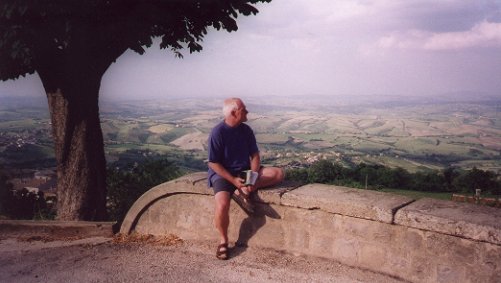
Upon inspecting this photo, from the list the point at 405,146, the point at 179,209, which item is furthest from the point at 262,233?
the point at 405,146

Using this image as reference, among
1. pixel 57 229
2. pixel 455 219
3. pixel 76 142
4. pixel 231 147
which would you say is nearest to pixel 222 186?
pixel 231 147

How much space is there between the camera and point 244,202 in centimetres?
411

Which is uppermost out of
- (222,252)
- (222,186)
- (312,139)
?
(222,186)

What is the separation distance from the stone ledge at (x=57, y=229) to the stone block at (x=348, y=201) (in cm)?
255

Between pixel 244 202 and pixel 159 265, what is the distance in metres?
1.09

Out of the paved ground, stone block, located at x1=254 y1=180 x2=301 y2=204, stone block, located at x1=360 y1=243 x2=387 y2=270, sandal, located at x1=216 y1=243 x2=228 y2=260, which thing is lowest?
the paved ground

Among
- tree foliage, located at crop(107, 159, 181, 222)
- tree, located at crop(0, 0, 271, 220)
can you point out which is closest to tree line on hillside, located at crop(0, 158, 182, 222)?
tree foliage, located at crop(107, 159, 181, 222)

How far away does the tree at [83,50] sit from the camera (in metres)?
5.29

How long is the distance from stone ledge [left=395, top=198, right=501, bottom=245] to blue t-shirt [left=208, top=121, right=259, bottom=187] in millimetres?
1694

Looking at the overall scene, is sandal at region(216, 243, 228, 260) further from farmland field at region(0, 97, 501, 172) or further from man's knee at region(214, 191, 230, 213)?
farmland field at region(0, 97, 501, 172)

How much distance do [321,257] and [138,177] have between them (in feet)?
19.6

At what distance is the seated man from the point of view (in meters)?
3.94

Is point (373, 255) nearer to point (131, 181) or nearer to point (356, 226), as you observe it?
point (356, 226)

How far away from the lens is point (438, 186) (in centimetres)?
3584
